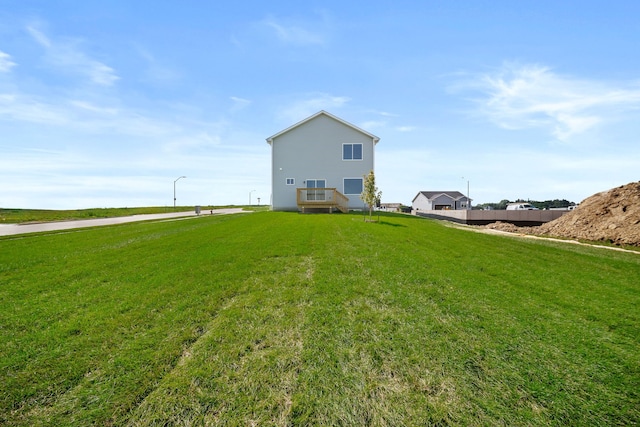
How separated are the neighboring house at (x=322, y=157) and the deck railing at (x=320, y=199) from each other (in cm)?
149

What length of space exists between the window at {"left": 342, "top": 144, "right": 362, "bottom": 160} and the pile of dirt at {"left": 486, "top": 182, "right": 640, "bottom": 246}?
1338 centimetres

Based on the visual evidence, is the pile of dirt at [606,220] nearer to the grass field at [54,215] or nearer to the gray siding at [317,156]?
the gray siding at [317,156]

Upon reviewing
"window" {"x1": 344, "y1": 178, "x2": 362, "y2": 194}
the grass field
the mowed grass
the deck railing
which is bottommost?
the mowed grass

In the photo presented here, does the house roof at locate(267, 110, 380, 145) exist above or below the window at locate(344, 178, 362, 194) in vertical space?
above

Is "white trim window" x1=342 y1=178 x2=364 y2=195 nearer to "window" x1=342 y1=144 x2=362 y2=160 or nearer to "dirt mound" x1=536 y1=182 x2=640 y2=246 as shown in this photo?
"window" x1=342 y1=144 x2=362 y2=160

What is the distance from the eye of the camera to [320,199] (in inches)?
998

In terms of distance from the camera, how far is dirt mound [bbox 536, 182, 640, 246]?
582 inches

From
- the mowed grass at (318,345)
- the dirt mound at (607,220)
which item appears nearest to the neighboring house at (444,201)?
the dirt mound at (607,220)

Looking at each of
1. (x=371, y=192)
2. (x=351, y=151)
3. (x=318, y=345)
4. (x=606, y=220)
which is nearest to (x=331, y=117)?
(x=351, y=151)

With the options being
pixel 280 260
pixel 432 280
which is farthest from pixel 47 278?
pixel 432 280

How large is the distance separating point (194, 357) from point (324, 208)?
22.3 m

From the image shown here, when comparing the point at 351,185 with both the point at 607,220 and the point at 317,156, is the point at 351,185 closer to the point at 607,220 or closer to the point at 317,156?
the point at 317,156

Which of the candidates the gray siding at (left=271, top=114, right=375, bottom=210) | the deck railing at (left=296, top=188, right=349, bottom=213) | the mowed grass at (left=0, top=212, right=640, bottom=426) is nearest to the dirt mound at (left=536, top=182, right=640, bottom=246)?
the mowed grass at (left=0, top=212, right=640, bottom=426)

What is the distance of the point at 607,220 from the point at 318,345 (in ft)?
67.8
